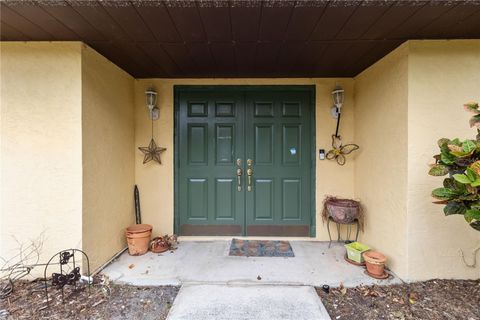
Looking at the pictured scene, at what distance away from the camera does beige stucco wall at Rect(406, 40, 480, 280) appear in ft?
6.81

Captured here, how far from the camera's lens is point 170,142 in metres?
3.15

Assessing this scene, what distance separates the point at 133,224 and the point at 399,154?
3.21m

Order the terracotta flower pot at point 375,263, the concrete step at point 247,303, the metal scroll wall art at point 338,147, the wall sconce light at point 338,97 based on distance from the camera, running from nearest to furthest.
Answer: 1. the concrete step at point 247,303
2. the terracotta flower pot at point 375,263
3. the wall sconce light at point 338,97
4. the metal scroll wall art at point 338,147

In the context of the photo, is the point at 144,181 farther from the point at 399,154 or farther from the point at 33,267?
the point at 399,154

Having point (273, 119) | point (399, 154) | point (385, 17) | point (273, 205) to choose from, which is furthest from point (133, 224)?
point (385, 17)

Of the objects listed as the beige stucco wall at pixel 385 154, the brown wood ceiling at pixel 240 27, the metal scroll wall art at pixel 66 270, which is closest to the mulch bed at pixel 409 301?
the beige stucco wall at pixel 385 154

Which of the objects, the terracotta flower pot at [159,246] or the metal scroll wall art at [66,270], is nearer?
the metal scroll wall art at [66,270]

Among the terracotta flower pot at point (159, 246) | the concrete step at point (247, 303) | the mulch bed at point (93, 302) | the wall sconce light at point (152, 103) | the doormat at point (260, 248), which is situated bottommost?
the mulch bed at point (93, 302)

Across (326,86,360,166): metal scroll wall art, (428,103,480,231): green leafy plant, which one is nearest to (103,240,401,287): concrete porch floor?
(428,103,480,231): green leafy plant

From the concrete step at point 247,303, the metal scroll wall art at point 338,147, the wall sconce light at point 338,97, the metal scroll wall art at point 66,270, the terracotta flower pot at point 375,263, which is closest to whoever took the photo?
the concrete step at point 247,303

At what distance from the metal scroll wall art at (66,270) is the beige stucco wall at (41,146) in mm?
75

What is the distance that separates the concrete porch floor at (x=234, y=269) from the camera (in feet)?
6.99

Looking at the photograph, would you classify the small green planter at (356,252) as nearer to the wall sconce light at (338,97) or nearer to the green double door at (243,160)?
the green double door at (243,160)

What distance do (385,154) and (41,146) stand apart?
3393mm
